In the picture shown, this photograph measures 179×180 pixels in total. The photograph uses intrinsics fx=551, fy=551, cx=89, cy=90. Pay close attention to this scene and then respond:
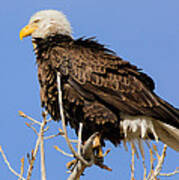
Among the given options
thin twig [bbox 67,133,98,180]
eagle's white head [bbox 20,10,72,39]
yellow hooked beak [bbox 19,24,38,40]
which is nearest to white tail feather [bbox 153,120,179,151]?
thin twig [bbox 67,133,98,180]

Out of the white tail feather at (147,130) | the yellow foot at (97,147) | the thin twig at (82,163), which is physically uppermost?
the white tail feather at (147,130)

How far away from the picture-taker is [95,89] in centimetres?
753

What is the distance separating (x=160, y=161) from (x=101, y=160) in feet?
2.98


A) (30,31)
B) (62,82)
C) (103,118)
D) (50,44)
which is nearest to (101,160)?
(103,118)

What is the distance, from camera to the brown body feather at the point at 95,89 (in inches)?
294

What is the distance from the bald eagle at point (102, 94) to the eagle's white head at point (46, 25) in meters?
0.39

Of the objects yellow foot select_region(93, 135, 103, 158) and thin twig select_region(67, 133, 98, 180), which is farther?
yellow foot select_region(93, 135, 103, 158)

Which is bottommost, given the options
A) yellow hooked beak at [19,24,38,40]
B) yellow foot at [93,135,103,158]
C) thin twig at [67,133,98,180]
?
thin twig at [67,133,98,180]

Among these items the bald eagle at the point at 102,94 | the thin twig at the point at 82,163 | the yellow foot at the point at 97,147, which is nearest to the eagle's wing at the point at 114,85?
the bald eagle at the point at 102,94

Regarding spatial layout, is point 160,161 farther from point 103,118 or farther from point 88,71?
point 88,71

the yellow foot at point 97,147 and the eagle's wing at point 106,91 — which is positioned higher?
the eagle's wing at point 106,91

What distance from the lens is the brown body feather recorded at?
7461 mm

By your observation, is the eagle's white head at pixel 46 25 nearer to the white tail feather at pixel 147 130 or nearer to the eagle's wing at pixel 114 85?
the eagle's wing at pixel 114 85

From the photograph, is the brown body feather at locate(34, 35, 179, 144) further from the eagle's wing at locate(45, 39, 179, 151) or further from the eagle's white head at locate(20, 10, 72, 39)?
the eagle's white head at locate(20, 10, 72, 39)
